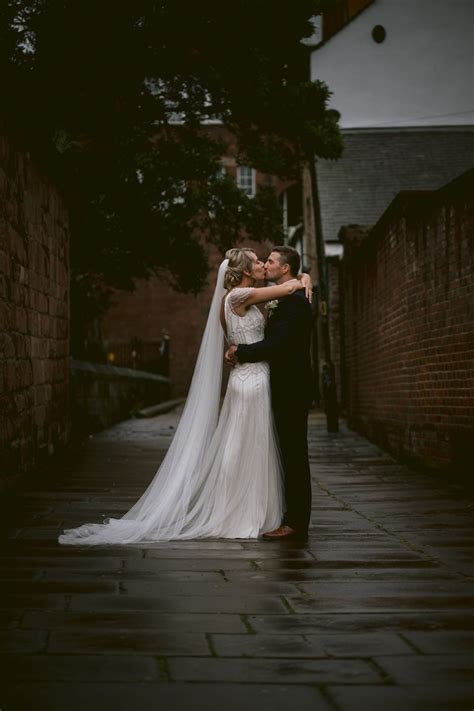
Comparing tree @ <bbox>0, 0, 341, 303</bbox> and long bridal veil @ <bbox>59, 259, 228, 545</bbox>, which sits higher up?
tree @ <bbox>0, 0, 341, 303</bbox>

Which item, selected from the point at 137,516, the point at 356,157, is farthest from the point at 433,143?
the point at 137,516

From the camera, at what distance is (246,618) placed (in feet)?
13.5

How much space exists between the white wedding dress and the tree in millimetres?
3133

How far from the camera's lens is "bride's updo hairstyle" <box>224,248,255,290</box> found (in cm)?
686

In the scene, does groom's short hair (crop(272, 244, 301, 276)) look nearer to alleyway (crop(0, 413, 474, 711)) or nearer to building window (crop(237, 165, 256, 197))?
alleyway (crop(0, 413, 474, 711))

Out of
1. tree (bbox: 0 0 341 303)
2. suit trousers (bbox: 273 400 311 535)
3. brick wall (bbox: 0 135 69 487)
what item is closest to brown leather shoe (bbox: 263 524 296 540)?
suit trousers (bbox: 273 400 311 535)

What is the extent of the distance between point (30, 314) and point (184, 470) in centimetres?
356

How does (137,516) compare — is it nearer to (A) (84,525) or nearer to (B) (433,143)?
(A) (84,525)

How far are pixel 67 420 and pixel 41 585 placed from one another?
819cm

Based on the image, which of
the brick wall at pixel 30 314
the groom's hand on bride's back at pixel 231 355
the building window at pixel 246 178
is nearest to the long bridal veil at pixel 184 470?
the groom's hand on bride's back at pixel 231 355

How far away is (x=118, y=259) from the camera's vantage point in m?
17.2

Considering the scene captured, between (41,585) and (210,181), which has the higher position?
(210,181)

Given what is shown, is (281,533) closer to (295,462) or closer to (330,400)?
(295,462)

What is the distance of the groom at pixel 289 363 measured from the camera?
6.63 m
